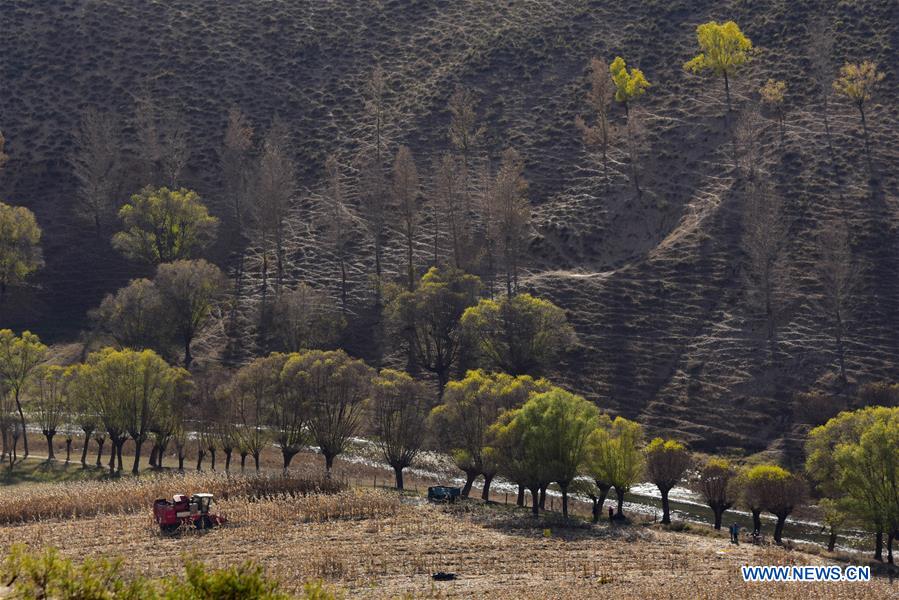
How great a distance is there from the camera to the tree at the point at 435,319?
9419 centimetres

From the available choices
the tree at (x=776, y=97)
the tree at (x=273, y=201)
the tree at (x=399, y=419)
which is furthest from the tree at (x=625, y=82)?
the tree at (x=399, y=419)

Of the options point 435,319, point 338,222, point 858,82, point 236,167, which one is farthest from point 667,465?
point 236,167

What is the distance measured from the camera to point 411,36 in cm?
15950

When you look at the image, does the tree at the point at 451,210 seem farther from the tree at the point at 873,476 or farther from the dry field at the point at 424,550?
the tree at the point at 873,476

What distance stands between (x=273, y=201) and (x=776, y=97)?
59696 mm

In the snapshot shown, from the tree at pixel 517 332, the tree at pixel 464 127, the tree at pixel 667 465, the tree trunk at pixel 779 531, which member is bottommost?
the tree trunk at pixel 779 531

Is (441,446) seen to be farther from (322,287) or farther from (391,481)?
(322,287)

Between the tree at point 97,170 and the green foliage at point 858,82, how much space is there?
86.3 metres

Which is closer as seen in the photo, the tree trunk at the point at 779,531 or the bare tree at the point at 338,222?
the tree trunk at the point at 779,531

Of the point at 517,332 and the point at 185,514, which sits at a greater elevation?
the point at 517,332

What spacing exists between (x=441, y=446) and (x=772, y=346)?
37.0m

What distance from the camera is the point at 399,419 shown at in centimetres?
7394

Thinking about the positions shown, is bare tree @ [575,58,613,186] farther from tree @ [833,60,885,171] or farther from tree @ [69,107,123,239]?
tree @ [69,107,123,239]

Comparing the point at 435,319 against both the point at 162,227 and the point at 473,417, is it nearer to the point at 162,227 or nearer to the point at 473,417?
the point at 473,417
